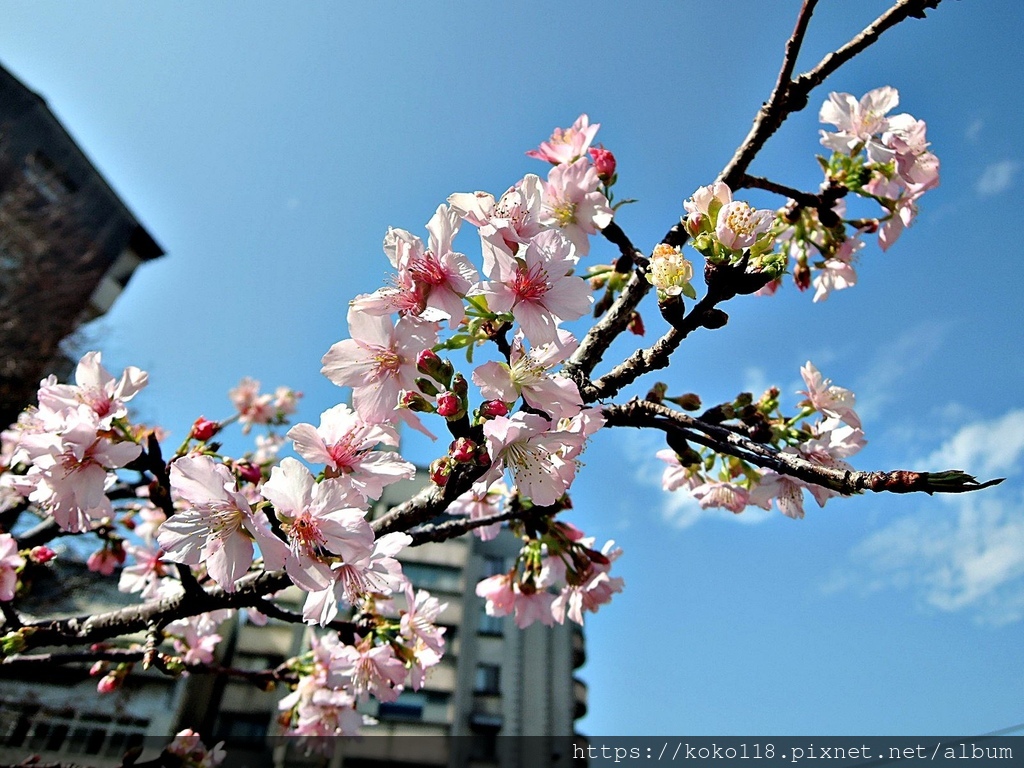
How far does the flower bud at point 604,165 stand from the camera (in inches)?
74.7

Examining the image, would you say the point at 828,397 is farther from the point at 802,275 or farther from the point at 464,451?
the point at 464,451

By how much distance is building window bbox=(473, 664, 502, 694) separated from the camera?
2000 centimetres

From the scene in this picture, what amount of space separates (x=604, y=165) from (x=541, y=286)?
2.39ft

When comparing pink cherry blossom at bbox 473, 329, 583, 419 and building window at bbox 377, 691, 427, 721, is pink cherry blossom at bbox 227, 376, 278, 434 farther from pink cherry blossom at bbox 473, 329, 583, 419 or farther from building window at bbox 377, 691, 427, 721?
building window at bbox 377, 691, 427, 721

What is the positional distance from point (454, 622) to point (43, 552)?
19123 mm

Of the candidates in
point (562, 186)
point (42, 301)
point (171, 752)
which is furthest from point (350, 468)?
point (42, 301)

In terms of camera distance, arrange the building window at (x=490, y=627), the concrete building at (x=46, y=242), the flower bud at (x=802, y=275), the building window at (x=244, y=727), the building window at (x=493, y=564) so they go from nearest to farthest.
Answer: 1. the flower bud at (x=802, y=275)
2. the concrete building at (x=46, y=242)
3. the building window at (x=244, y=727)
4. the building window at (x=490, y=627)
5. the building window at (x=493, y=564)

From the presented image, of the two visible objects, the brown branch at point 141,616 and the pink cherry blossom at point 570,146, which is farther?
the pink cherry blossom at point 570,146

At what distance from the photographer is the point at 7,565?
2021 mm

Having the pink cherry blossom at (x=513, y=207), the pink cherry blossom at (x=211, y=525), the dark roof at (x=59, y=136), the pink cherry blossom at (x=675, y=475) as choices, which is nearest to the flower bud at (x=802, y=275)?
the pink cherry blossom at (x=675, y=475)

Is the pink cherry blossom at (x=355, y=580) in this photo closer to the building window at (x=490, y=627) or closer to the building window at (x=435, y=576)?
the building window at (x=435, y=576)

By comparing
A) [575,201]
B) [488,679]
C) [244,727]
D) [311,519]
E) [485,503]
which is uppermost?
[488,679]

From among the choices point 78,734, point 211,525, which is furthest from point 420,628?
point 78,734

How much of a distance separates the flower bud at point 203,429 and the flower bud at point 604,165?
151 cm
